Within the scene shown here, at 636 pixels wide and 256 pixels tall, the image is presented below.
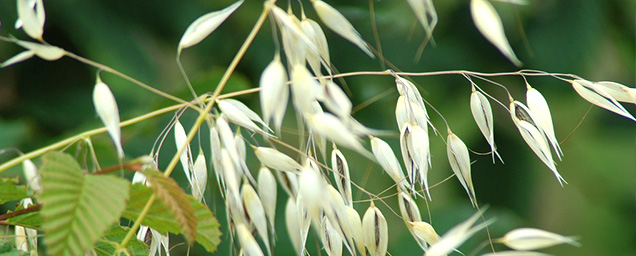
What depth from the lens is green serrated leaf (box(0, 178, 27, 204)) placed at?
8.7 inches

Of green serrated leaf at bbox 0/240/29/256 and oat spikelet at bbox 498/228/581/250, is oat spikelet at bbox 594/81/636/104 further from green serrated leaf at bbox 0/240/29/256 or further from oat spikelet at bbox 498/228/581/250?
green serrated leaf at bbox 0/240/29/256

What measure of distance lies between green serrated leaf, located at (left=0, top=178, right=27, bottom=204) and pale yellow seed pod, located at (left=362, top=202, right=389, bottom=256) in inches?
6.0

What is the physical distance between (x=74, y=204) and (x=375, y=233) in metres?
0.15

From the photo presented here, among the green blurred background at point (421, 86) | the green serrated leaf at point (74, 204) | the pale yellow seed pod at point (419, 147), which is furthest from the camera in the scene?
the green blurred background at point (421, 86)

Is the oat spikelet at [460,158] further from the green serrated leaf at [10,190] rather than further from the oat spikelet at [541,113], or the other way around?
the green serrated leaf at [10,190]

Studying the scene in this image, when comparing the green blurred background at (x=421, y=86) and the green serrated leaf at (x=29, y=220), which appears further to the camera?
the green blurred background at (x=421, y=86)

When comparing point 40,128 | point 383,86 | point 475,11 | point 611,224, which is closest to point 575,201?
point 611,224

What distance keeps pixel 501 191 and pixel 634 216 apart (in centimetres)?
33

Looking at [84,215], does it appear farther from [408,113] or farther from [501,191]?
[501,191]

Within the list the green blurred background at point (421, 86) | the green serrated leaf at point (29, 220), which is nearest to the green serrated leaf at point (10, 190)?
the green serrated leaf at point (29, 220)

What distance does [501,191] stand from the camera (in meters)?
1.08

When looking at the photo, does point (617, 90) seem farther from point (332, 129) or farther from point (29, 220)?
point (29, 220)

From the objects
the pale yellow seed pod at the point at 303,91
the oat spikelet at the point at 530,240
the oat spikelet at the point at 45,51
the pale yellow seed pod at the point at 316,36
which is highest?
the oat spikelet at the point at 45,51

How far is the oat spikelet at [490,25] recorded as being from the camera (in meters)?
0.17
